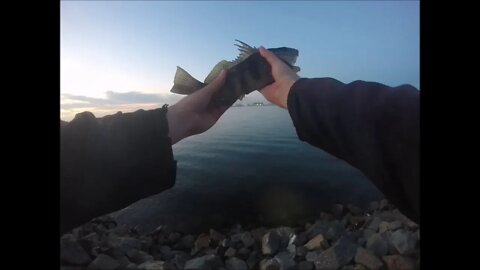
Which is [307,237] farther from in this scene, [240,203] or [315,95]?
[315,95]

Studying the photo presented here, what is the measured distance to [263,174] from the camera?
1.54 meters

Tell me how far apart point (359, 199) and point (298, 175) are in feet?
0.93

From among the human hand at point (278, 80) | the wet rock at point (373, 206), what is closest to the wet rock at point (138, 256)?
the human hand at point (278, 80)

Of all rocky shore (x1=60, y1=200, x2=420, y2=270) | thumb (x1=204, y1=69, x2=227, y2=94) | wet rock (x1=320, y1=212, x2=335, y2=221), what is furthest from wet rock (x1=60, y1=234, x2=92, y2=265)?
wet rock (x1=320, y1=212, x2=335, y2=221)

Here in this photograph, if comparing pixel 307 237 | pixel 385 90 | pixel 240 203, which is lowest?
pixel 307 237

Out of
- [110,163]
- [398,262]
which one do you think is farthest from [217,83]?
[398,262]

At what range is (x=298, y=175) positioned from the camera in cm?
154

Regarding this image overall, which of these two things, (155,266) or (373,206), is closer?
(155,266)

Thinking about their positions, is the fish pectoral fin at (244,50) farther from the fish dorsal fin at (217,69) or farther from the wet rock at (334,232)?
the wet rock at (334,232)

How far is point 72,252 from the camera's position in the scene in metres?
1.48

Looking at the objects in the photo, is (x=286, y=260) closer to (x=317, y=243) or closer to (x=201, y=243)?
(x=317, y=243)

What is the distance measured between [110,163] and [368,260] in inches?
43.5
